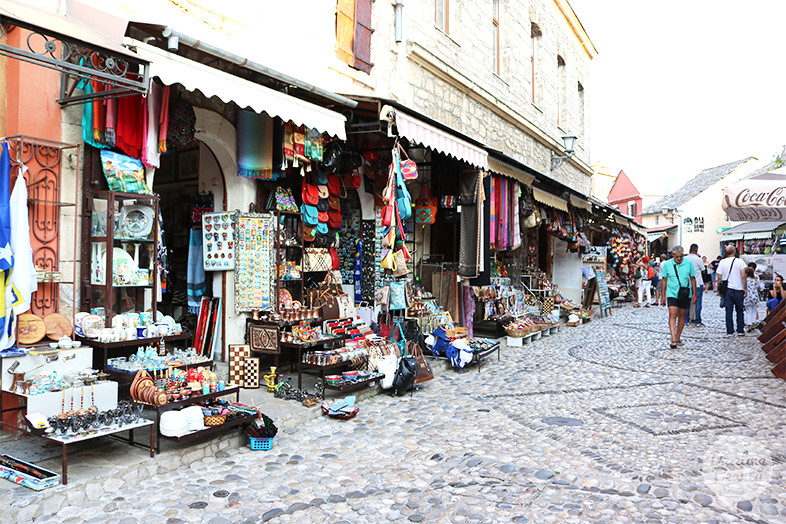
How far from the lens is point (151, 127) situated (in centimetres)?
530

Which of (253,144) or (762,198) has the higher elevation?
(253,144)

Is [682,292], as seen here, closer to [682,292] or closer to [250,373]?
[682,292]

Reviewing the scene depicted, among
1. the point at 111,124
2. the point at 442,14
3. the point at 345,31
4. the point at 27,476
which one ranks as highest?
the point at 442,14

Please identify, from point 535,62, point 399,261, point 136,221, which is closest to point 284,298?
point 399,261

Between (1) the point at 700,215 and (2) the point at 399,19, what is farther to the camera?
(1) the point at 700,215

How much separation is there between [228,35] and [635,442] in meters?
6.07

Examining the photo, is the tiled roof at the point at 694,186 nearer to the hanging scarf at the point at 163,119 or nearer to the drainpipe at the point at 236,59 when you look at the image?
the drainpipe at the point at 236,59

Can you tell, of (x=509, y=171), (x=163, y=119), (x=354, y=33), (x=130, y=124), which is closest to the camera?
(x=130, y=124)

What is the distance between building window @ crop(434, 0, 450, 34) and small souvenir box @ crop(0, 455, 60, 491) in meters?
9.97

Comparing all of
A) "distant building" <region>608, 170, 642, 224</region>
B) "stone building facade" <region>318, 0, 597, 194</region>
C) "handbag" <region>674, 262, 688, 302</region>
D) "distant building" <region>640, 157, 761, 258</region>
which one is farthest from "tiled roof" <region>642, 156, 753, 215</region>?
"handbag" <region>674, 262, 688, 302</region>

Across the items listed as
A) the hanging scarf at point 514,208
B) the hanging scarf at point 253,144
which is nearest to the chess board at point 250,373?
the hanging scarf at point 253,144

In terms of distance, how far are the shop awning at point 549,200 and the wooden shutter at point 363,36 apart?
412cm

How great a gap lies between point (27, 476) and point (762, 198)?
9192mm

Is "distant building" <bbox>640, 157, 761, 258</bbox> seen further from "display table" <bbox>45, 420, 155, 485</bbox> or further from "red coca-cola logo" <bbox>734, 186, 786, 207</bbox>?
"display table" <bbox>45, 420, 155, 485</bbox>
